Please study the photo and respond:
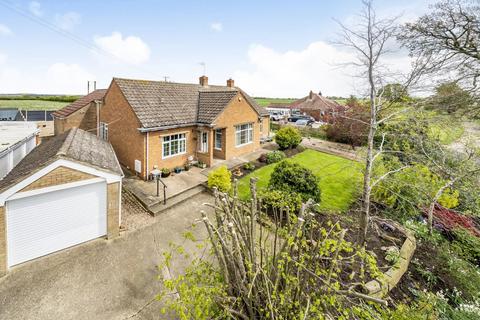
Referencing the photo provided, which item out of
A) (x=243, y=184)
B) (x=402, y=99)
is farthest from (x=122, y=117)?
(x=402, y=99)

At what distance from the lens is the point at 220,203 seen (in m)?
3.82

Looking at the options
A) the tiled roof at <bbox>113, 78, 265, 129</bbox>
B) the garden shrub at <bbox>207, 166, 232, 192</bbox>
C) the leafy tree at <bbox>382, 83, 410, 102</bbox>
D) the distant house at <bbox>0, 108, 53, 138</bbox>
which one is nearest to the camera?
the leafy tree at <bbox>382, 83, 410, 102</bbox>

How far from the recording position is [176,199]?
40.0 ft

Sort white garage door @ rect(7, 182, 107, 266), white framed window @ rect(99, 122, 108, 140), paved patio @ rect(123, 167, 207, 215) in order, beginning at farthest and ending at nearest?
white framed window @ rect(99, 122, 108, 140), paved patio @ rect(123, 167, 207, 215), white garage door @ rect(7, 182, 107, 266)

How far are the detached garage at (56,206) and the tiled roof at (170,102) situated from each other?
5800 millimetres

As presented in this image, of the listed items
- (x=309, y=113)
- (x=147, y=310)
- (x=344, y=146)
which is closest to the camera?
(x=147, y=310)

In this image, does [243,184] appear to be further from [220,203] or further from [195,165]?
[220,203]

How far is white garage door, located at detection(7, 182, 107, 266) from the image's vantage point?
283 inches

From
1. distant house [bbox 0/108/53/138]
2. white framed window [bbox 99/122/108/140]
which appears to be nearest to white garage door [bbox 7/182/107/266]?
white framed window [bbox 99/122/108/140]

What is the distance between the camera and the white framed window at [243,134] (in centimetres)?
1911

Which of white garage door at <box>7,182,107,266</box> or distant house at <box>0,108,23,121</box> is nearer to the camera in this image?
white garage door at <box>7,182,107,266</box>

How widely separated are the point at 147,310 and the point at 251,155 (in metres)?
14.9

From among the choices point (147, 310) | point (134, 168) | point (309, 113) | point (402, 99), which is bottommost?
point (147, 310)

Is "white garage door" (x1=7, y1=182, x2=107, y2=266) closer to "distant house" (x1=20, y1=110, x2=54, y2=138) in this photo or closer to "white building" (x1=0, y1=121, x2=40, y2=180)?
"white building" (x1=0, y1=121, x2=40, y2=180)
